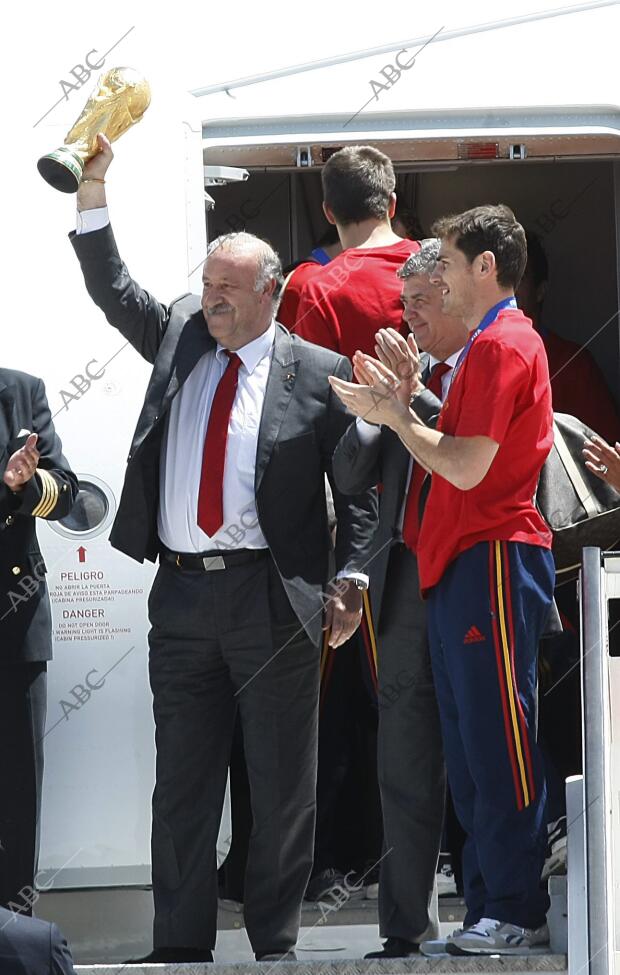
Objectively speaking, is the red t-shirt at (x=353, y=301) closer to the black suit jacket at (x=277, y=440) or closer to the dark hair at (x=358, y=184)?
the dark hair at (x=358, y=184)

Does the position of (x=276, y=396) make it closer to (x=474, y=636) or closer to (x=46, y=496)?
(x=46, y=496)

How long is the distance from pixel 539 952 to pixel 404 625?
879mm

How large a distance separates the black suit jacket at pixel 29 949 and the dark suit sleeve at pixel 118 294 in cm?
185

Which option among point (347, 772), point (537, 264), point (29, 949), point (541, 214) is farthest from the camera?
point (541, 214)

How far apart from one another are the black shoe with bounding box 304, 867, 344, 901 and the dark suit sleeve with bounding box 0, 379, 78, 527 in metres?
1.34

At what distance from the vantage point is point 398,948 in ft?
13.5

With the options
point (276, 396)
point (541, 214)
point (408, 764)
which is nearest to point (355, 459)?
point (276, 396)

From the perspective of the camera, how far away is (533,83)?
15.9ft

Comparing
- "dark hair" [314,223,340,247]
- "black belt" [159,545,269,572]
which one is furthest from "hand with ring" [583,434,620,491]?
"dark hair" [314,223,340,247]

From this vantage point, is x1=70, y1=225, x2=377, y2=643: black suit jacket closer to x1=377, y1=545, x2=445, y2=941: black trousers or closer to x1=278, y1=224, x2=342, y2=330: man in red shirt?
x1=377, y1=545, x2=445, y2=941: black trousers

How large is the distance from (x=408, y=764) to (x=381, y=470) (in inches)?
29.9

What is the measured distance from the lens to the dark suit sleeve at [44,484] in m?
4.29

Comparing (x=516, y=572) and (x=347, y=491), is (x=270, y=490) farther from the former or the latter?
(x=516, y=572)

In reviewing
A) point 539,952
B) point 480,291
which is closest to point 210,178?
point 480,291
